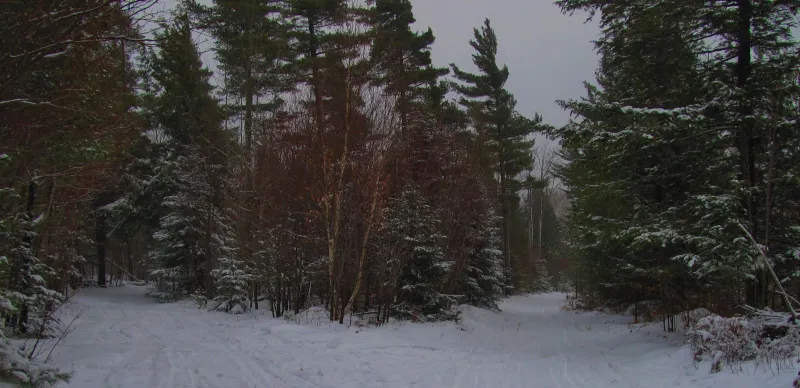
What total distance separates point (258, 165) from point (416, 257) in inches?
205

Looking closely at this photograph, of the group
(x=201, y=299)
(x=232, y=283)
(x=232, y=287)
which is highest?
(x=232, y=283)

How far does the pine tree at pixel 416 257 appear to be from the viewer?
11.8m

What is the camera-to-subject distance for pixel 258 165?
12.7 metres

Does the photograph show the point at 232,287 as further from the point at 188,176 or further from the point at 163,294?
the point at 163,294

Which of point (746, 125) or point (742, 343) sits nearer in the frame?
point (742, 343)

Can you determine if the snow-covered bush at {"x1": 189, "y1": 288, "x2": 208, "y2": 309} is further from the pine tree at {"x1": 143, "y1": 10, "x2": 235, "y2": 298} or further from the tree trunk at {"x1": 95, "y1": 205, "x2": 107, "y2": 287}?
the tree trunk at {"x1": 95, "y1": 205, "x2": 107, "y2": 287}

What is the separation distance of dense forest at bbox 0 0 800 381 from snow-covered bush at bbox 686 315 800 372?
112 centimetres

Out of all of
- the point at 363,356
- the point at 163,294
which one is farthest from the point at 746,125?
the point at 163,294

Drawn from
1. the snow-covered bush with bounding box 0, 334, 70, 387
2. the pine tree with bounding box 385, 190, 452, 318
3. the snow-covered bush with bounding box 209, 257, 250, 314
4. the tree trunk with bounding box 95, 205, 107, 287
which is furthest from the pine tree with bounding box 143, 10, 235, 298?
the snow-covered bush with bounding box 0, 334, 70, 387

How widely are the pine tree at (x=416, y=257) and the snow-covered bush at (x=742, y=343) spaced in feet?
21.2

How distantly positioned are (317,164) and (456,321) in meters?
5.79

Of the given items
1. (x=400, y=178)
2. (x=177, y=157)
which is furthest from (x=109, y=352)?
(x=177, y=157)

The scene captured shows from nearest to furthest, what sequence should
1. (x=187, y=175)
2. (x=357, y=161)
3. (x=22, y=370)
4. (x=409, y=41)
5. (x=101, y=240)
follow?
(x=22, y=370), (x=357, y=161), (x=187, y=175), (x=409, y=41), (x=101, y=240)

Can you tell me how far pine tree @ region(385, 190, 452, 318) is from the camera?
38.8ft
